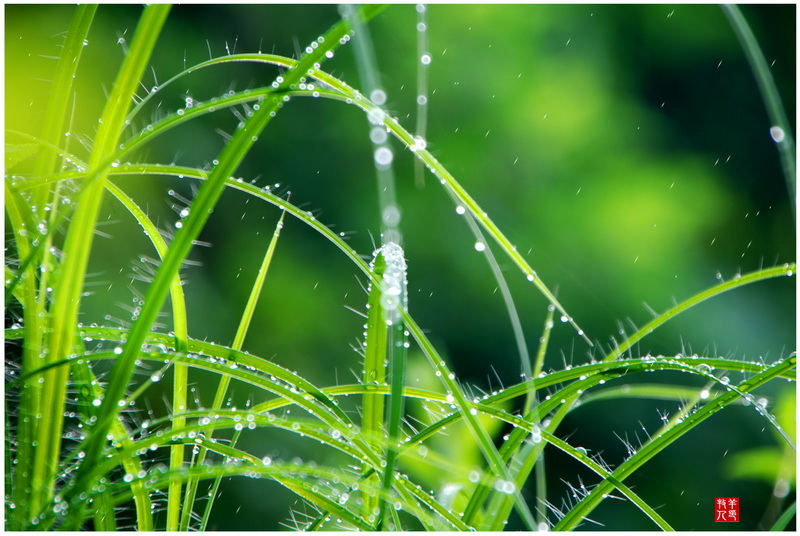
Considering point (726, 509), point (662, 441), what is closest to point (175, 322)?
point (662, 441)

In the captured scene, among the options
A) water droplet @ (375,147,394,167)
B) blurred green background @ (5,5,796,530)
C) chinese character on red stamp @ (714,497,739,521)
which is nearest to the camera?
water droplet @ (375,147,394,167)

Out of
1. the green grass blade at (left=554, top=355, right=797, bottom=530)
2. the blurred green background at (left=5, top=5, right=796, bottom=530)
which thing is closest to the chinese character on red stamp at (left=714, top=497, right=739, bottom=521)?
the green grass blade at (left=554, top=355, right=797, bottom=530)

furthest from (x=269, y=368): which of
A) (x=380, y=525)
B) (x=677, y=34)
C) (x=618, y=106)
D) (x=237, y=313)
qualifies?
(x=677, y=34)

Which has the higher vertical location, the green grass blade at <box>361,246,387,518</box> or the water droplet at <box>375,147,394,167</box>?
the water droplet at <box>375,147,394,167</box>

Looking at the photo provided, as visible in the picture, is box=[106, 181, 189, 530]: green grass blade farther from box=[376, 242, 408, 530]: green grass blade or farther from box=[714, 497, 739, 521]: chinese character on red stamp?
box=[714, 497, 739, 521]: chinese character on red stamp

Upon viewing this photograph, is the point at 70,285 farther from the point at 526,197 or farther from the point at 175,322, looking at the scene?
the point at 526,197

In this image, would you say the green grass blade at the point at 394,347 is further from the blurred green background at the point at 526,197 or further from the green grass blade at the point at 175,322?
the blurred green background at the point at 526,197
